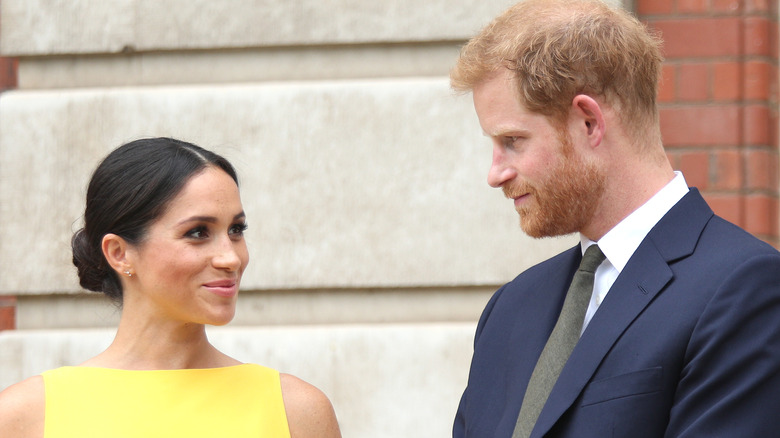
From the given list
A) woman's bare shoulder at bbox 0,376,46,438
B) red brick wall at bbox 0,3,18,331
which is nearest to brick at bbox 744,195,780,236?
woman's bare shoulder at bbox 0,376,46,438

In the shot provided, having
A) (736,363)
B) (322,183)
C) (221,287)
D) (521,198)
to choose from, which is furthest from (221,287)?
(736,363)

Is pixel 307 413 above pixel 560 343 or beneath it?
beneath

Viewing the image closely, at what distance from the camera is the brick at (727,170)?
3.11 metres

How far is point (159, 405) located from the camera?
228cm

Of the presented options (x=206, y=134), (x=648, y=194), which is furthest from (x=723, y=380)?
(x=206, y=134)

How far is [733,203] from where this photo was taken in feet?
10.2

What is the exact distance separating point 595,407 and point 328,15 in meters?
1.94

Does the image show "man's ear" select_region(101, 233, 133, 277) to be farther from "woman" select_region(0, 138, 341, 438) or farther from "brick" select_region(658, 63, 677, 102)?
"brick" select_region(658, 63, 677, 102)

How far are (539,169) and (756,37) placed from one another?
1.61 m

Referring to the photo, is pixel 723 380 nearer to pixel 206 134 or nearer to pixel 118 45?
pixel 206 134

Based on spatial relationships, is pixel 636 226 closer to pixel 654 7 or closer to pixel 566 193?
pixel 566 193

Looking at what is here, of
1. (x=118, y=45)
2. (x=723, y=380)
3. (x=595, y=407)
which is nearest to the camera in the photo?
(x=723, y=380)

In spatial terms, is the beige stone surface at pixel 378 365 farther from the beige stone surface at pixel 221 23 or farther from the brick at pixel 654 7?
the brick at pixel 654 7

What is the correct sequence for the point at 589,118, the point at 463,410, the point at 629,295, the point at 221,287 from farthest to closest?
the point at 221,287 → the point at 463,410 → the point at 589,118 → the point at 629,295
